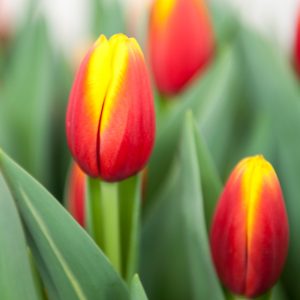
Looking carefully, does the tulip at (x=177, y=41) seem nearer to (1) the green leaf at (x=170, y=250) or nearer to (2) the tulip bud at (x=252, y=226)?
(1) the green leaf at (x=170, y=250)

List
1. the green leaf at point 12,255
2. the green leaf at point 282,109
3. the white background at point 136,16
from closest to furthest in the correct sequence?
1. the green leaf at point 12,255
2. the green leaf at point 282,109
3. the white background at point 136,16

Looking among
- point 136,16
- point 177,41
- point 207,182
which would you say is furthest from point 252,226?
point 136,16

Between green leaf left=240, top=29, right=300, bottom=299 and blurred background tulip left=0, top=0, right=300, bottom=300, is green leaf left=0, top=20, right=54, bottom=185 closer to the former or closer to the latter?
blurred background tulip left=0, top=0, right=300, bottom=300

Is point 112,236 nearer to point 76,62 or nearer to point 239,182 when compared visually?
point 239,182

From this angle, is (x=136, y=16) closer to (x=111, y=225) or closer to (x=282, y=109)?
(x=282, y=109)

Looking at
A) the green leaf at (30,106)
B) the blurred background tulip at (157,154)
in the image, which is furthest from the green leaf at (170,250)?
the green leaf at (30,106)

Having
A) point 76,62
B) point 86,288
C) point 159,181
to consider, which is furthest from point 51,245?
point 76,62
